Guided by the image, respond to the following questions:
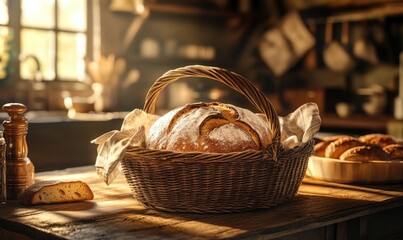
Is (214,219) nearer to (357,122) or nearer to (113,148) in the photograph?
(113,148)

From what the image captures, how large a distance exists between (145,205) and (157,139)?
16 cm

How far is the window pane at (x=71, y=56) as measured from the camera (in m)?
5.46

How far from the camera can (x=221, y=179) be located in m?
1.40

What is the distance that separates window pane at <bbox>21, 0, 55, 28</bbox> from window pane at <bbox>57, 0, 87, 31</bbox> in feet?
0.26

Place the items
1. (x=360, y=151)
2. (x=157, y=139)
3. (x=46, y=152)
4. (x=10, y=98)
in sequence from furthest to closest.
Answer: (x=10, y=98) → (x=46, y=152) → (x=360, y=151) → (x=157, y=139)

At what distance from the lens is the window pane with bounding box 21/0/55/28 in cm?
520

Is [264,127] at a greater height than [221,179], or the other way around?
[264,127]

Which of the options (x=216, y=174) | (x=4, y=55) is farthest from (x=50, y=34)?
(x=216, y=174)

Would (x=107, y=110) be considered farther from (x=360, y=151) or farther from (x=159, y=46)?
(x=360, y=151)

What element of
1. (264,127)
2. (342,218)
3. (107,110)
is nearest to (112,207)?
(264,127)

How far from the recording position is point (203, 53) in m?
6.49

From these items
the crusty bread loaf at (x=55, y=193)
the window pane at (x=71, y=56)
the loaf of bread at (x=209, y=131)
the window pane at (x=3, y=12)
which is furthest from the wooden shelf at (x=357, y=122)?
the crusty bread loaf at (x=55, y=193)

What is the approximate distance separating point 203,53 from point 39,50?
6.02 ft

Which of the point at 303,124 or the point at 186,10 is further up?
the point at 186,10
